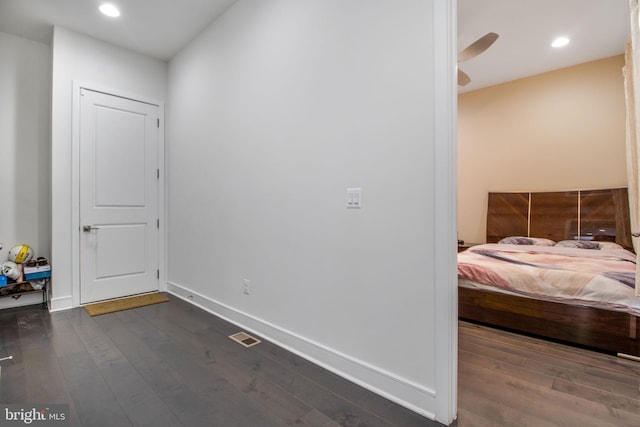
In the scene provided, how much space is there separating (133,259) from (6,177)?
149cm

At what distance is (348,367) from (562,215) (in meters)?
3.86

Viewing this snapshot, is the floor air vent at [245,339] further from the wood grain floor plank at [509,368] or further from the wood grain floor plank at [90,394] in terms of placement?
the wood grain floor plank at [509,368]

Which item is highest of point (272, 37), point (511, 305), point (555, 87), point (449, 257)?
point (555, 87)

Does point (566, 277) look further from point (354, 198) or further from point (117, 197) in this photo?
point (117, 197)

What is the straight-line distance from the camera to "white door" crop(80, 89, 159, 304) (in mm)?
3271

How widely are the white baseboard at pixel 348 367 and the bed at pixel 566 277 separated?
156cm

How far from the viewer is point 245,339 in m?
2.41

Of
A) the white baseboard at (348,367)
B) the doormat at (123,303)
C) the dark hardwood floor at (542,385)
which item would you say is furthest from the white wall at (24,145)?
the dark hardwood floor at (542,385)

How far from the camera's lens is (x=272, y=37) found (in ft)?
7.88

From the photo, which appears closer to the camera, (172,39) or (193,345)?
(193,345)

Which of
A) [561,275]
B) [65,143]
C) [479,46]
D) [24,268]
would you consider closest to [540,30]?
[479,46]

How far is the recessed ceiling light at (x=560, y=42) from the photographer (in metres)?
3.40

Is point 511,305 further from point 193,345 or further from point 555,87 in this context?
point 555,87

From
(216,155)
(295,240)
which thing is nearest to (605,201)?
(295,240)
